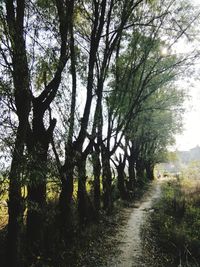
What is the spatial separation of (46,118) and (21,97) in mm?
2911

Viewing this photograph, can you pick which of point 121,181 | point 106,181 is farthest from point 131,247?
point 121,181

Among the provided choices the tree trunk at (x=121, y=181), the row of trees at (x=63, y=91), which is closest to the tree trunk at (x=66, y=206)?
the row of trees at (x=63, y=91)

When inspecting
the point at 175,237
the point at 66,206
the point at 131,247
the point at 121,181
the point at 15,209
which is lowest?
the point at 131,247

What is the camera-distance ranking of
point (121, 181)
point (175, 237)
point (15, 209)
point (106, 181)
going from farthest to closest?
point (121, 181) → point (106, 181) → point (175, 237) → point (15, 209)

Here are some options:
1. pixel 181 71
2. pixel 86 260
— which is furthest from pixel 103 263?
pixel 181 71

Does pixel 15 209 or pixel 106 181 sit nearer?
pixel 15 209

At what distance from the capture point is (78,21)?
12578 mm

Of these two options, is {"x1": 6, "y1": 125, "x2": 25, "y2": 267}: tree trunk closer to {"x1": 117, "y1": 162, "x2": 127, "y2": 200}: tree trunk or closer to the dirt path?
the dirt path

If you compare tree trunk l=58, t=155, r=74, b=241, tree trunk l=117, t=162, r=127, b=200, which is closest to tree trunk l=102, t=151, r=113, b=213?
tree trunk l=117, t=162, r=127, b=200

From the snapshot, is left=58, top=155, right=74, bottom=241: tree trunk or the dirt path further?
left=58, top=155, right=74, bottom=241: tree trunk

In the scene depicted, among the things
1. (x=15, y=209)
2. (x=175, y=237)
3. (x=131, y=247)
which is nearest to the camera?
(x=15, y=209)

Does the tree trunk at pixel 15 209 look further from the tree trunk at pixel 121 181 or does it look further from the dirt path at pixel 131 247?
the tree trunk at pixel 121 181

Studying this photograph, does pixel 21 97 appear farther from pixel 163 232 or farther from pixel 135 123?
pixel 135 123

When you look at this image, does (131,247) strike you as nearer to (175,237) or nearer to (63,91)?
(175,237)
